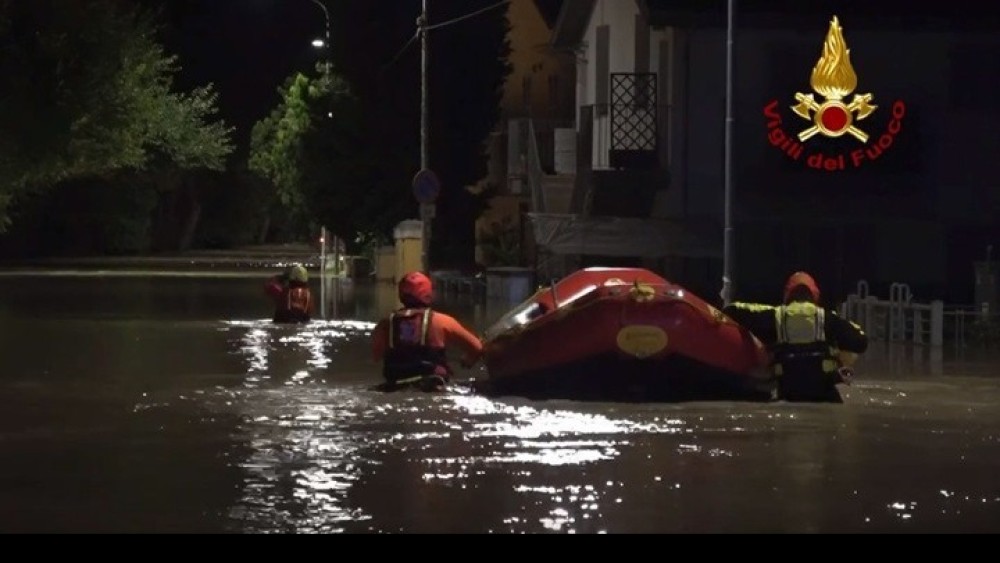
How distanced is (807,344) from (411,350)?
161 inches

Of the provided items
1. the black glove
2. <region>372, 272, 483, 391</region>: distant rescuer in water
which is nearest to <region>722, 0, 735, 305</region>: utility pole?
the black glove

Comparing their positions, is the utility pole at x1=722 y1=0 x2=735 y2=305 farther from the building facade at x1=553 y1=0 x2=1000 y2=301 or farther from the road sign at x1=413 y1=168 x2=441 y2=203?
the road sign at x1=413 y1=168 x2=441 y2=203

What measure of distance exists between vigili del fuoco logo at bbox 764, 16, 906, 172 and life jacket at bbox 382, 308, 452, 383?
19355 millimetres

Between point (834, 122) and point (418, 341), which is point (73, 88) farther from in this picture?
point (418, 341)

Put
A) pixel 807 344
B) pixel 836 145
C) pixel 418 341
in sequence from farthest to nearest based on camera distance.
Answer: pixel 836 145
pixel 418 341
pixel 807 344

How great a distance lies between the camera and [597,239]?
40.1 m

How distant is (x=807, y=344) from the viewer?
2030 cm

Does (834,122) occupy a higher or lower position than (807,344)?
higher

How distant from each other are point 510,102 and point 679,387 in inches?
2009

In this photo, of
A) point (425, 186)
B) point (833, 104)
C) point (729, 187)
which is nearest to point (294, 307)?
point (729, 187)

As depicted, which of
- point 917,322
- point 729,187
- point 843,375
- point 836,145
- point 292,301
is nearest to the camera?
point 843,375

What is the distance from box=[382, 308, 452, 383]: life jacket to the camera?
2067 centimetres

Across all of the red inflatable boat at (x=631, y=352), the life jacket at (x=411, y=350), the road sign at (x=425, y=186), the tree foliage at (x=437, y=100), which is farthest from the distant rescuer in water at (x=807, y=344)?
the tree foliage at (x=437, y=100)
